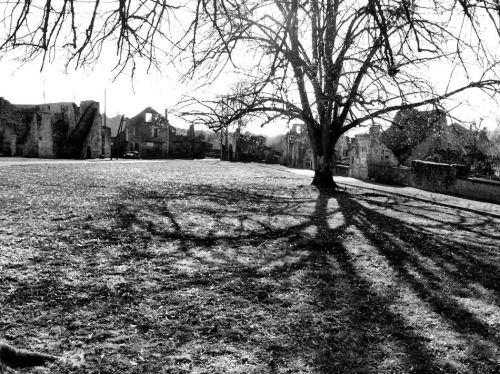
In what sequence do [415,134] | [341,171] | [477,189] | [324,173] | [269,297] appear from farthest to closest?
[341,171] → [415,134] → [324,173] → [477,189] → [269,297]

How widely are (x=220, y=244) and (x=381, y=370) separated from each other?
3697mm

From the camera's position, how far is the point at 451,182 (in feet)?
57.8

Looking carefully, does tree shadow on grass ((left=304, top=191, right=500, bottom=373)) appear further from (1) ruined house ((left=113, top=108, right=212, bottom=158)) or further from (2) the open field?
(1) ruined house ((left=113, top=108, right=212, bottom=158))

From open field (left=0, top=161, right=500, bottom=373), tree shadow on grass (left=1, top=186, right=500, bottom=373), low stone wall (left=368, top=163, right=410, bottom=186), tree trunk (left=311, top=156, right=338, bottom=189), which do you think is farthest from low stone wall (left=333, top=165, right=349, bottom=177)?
tree shadow on grass (left=1, top=186, right=500, bottom=373)

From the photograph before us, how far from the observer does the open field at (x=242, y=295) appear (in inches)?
115

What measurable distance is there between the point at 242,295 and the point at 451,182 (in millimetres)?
16139

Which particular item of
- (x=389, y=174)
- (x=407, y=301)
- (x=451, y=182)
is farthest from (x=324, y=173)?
(x=407, y=301)

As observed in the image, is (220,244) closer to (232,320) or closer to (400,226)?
(232,320)

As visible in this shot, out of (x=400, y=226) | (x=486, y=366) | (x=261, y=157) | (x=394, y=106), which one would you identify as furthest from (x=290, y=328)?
(x=261, y=157)

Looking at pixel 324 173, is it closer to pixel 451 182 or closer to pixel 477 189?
pixel 451 182

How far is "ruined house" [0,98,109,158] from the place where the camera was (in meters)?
50.2

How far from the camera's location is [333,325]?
137 inches

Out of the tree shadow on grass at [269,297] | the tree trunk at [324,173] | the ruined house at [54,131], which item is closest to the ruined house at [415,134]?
the tree trunk at [324,173]

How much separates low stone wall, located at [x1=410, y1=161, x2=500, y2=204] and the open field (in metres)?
8.57
